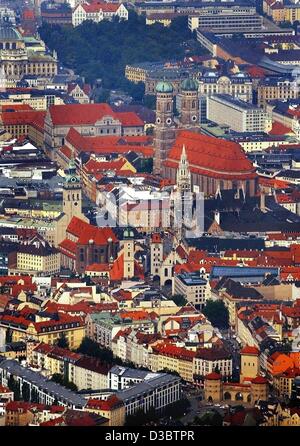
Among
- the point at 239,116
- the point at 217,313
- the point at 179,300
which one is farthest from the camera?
the point at 239,116

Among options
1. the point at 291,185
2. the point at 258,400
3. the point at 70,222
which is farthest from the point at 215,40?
the point at 258,400

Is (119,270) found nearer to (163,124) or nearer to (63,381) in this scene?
(63,381)

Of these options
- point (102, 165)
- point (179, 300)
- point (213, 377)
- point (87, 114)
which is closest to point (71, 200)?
point (102, 165)

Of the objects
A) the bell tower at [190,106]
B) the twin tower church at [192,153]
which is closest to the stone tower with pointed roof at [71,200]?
the twin tower church at [192,153]

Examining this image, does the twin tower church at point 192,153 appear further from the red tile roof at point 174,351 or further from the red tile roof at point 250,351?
the red tile roof at point 250,351

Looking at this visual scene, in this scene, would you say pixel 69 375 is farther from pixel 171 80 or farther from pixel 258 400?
pixel 171 80

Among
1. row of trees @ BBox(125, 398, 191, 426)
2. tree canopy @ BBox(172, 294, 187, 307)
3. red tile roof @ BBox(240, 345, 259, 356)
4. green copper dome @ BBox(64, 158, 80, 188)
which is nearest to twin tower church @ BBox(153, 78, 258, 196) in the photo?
green copper dome @ BBox(64, 158, 80, 188)
